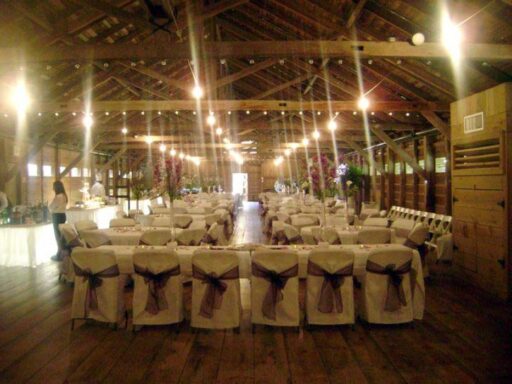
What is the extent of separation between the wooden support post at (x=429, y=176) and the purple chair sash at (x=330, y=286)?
308 inches

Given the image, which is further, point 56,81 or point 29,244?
point 56,81

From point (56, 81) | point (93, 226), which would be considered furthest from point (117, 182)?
point (93, 226)

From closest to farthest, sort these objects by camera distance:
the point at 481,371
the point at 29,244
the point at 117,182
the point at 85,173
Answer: the point at 481,371 → the point at 29,244 → the point at 85,173 → the point at 117,182

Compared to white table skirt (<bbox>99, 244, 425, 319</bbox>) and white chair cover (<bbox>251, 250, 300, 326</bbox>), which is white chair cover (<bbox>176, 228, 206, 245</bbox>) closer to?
white table skirt (<bbox>99, 244, 425, 319</bbox>)

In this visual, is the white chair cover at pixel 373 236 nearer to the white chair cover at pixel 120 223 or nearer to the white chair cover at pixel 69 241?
the white chair cover at pixel 120 223

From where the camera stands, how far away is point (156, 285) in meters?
3.94

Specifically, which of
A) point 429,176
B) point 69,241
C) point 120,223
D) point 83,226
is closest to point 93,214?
point 120,223

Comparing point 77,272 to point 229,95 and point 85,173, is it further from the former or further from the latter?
point 85,173

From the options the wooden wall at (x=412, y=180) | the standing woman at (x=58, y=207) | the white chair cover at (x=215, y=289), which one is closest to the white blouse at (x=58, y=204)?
the standing woman at (x=58, y=207)

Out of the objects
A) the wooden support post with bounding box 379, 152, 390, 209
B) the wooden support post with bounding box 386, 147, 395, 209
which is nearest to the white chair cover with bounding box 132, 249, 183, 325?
the wooden support post with bounding box 386, 147, 395, 209

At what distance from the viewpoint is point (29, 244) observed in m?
6.86

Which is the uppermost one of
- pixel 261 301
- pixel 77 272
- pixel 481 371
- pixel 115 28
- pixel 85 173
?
pixel 115 28

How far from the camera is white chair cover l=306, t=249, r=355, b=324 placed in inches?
154

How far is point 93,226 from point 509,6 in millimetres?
6483
